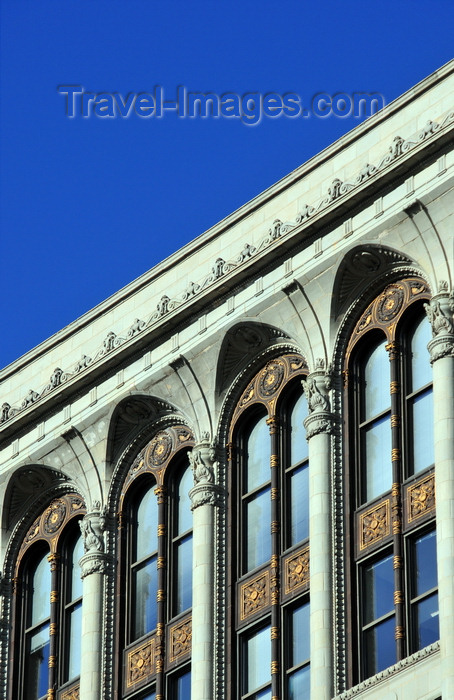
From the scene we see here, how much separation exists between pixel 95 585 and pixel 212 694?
557cm

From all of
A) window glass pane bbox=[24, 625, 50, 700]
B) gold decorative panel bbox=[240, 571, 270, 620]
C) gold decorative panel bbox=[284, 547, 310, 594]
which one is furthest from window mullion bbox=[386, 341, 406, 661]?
window glass pane bbox=[24, 625, 50, 700]

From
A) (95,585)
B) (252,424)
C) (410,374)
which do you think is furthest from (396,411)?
(95,585)

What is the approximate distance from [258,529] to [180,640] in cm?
281

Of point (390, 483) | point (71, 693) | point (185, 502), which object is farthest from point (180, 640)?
point (390, 483)

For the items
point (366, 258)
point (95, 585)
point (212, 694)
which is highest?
point (366, 258)

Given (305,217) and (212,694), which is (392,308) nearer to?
(305,217)

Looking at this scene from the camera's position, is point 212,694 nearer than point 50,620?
Yes

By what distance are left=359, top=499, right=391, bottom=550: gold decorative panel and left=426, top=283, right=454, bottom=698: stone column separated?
1.80 metres

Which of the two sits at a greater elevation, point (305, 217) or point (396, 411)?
point (305, 217)

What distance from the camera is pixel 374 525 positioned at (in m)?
55.0

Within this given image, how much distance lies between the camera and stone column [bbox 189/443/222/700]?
2226 inches

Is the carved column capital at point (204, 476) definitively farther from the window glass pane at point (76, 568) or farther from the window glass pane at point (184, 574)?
the window glass pane at point (76, 568)

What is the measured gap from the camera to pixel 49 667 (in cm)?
6175

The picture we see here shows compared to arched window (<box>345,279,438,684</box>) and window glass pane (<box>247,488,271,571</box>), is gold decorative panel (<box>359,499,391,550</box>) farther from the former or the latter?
window glass pane (<box>247,488,271,571</box>)
